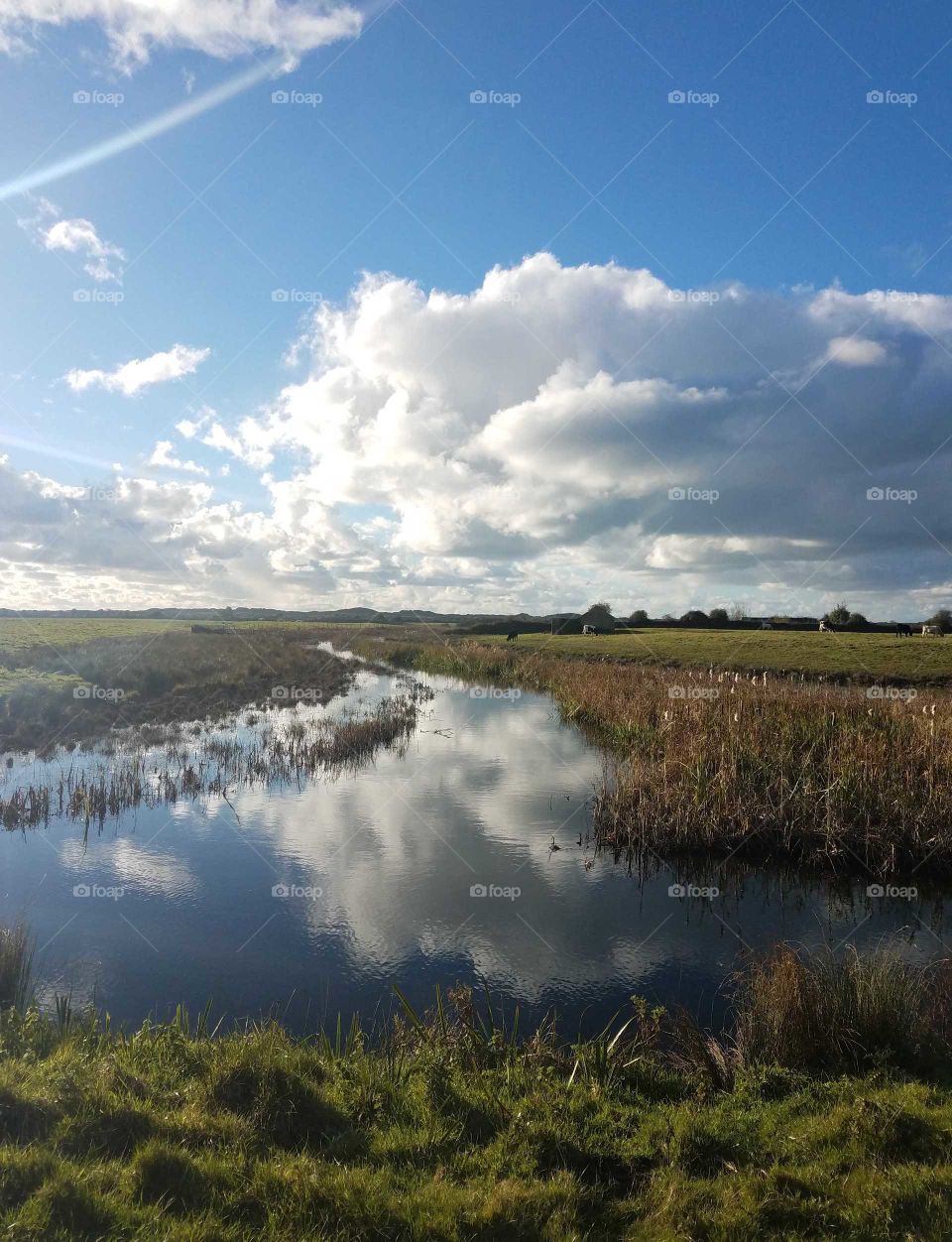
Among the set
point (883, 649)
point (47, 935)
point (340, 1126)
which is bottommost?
point (47, 935)

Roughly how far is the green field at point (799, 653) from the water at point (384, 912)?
29.2 meters

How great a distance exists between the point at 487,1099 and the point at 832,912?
Result: 8.13 meters

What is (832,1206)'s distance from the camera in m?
4.65

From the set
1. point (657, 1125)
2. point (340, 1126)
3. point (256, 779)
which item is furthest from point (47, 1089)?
point (256, 779)

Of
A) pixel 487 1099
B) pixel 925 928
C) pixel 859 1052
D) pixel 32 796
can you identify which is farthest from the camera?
pixel 32 796

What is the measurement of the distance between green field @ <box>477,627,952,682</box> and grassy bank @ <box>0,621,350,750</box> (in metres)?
20.6

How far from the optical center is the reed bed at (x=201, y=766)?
16516 mm

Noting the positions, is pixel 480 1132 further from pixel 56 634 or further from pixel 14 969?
pixel 56 634

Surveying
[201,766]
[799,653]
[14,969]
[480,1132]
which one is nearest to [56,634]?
[201,766]

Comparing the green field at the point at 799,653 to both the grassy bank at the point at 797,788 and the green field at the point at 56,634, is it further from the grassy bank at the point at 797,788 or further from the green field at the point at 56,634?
the green field at the point at 56,634

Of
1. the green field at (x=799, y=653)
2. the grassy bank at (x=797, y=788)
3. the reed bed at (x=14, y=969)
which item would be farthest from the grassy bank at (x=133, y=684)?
the green field at (x=799, y=653)

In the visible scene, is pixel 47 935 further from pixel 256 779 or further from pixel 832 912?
pixel 832 912

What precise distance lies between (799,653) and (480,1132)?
1823 inches

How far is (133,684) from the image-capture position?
→ 1487 inches
